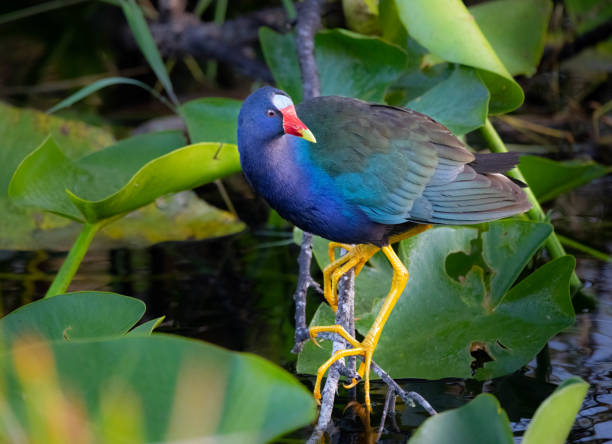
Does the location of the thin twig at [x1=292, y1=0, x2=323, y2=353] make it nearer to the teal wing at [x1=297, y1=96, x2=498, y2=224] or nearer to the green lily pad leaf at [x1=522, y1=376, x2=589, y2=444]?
the teal wing at [x1=297, y1=96, x2=498, y2=224]

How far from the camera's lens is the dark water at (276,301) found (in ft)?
5.16

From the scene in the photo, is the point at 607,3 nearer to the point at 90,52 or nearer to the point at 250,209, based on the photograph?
the point at 250,209

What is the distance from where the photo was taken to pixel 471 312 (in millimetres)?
1673

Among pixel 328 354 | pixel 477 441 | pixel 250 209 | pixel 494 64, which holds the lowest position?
pixel 250 209

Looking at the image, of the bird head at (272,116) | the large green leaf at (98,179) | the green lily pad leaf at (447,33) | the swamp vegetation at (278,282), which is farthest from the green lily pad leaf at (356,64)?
the bird head at (272,116)

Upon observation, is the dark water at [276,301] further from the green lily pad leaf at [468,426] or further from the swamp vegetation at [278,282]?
the green lily pad leaf at [468,426]

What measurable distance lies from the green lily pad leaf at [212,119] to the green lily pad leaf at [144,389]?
45.6 inches

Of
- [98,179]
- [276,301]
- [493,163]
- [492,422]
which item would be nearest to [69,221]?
[98,179]

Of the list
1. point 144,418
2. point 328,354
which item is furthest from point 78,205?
point 144,418

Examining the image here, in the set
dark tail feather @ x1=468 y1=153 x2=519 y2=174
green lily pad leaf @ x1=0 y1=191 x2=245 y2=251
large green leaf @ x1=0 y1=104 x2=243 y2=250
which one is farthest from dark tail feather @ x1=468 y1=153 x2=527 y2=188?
green lily pad leaf @ x1=0 y1=191 x2=245 y2=251

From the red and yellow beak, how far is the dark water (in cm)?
53

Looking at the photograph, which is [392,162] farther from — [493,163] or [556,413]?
[556,413]

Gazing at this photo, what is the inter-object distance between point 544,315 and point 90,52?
3274 mm

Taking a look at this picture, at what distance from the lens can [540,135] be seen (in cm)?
333
